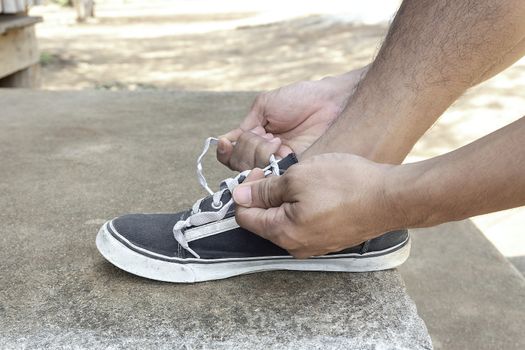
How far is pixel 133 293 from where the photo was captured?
0.94 m

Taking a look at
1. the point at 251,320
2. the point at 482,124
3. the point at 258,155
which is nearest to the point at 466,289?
the point at 258,155

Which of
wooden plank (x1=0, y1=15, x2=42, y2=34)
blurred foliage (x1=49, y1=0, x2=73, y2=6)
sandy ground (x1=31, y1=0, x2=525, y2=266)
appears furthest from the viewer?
blurred foliage (x1=49, y1=0, x2=73, y2=6)

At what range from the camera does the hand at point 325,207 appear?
797 millimetres

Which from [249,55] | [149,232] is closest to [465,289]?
[149,232]

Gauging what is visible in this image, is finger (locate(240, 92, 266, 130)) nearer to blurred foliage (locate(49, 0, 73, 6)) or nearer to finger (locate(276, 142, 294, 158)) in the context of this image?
finger (locate(276, 142, 294, 158))

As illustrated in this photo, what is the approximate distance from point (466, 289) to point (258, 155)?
704 millimetres

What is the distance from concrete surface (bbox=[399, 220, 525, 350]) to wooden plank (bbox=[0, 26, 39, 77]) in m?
2.07

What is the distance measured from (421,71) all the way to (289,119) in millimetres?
312

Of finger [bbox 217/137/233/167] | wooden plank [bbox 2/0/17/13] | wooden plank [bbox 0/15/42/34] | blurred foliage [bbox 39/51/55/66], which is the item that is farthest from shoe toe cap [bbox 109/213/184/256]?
blurred foliage [bbox 39/51/55/66]

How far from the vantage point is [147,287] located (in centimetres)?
95

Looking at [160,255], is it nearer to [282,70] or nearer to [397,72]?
[397,72]

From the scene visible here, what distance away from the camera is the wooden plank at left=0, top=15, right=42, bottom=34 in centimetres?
275

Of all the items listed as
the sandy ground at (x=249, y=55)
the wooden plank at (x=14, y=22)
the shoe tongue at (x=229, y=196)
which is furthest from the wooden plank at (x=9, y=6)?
the shoe tongue at (x=229, y=196)

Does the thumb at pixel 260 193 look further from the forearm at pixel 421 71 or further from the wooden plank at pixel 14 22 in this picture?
the wooden plank at pixel 14 22
